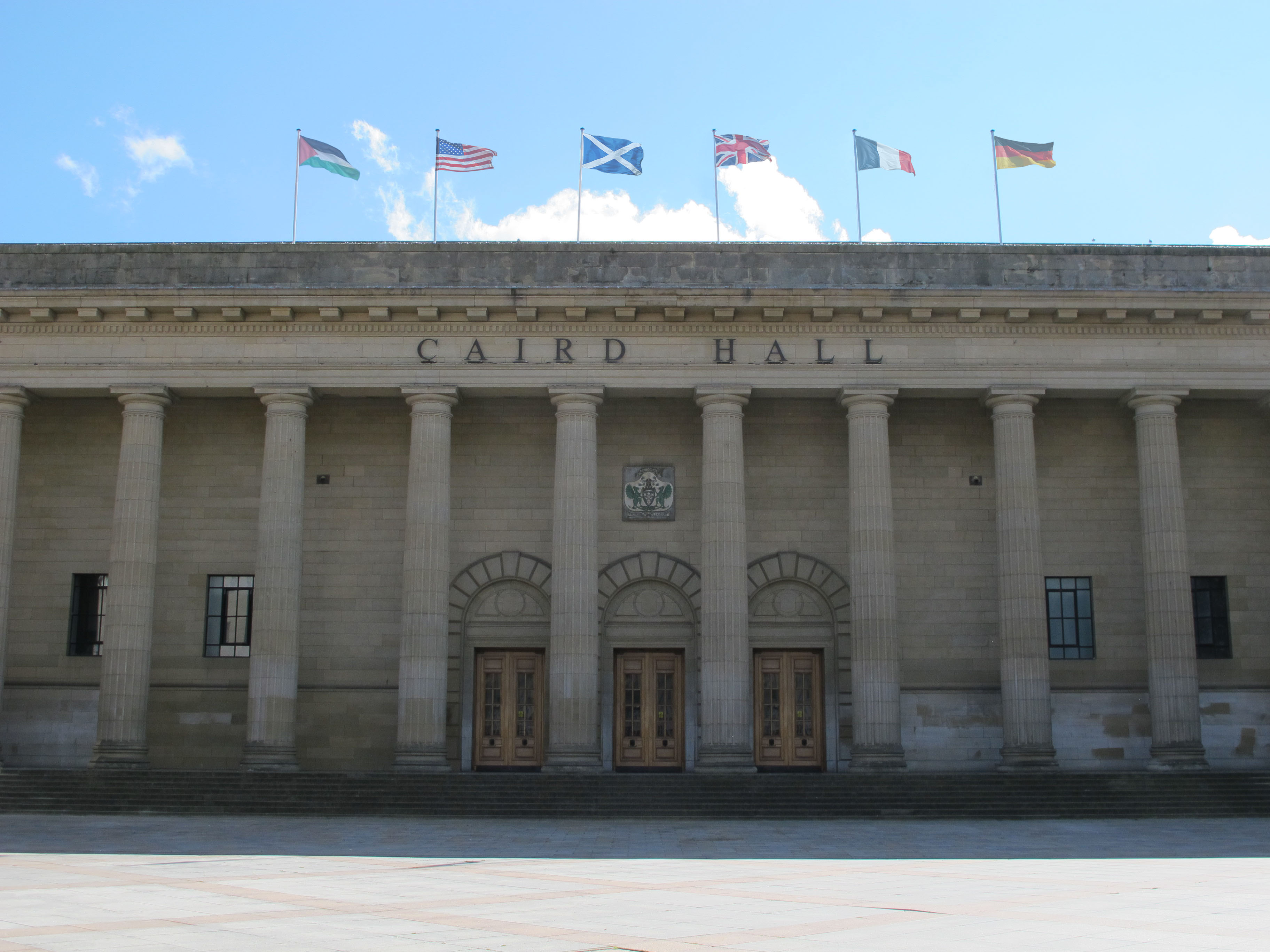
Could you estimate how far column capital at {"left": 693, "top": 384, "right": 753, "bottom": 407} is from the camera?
3275 centimetres

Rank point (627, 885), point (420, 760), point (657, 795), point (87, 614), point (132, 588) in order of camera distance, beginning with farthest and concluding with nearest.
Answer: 1. point (87, 614)
2. point (132, 588)
3. point (420, 760)
4. point (657, 795)
5. point (627, 885)

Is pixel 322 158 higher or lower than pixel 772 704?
higher

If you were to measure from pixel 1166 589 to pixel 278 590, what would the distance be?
21.9 meters

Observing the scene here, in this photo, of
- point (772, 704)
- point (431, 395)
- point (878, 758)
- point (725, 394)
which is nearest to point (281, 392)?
point (431, 395)

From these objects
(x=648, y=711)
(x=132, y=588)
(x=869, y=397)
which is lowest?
(x=648, y=711)

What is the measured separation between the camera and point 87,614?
1388 inches

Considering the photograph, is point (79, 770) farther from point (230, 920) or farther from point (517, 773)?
point (230, 920)

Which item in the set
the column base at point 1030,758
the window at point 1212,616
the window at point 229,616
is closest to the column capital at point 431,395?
the window at point 229,616

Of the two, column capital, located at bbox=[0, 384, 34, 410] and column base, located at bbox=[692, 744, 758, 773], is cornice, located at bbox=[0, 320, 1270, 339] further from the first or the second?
column base, located at bbox=[692, 744, 758, 773]

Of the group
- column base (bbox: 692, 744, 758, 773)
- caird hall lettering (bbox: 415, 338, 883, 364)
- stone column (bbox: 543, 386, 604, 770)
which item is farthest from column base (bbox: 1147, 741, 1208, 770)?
stone column (bbox: 543, 386, 604, 770)

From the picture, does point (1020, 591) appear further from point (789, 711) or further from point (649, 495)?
point (649, 495)

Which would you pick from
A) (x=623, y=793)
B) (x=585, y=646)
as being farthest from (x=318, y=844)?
(x=585, y=646)

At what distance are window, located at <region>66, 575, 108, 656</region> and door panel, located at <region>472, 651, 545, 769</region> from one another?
33.6 ft

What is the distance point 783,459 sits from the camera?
35.3 meters
